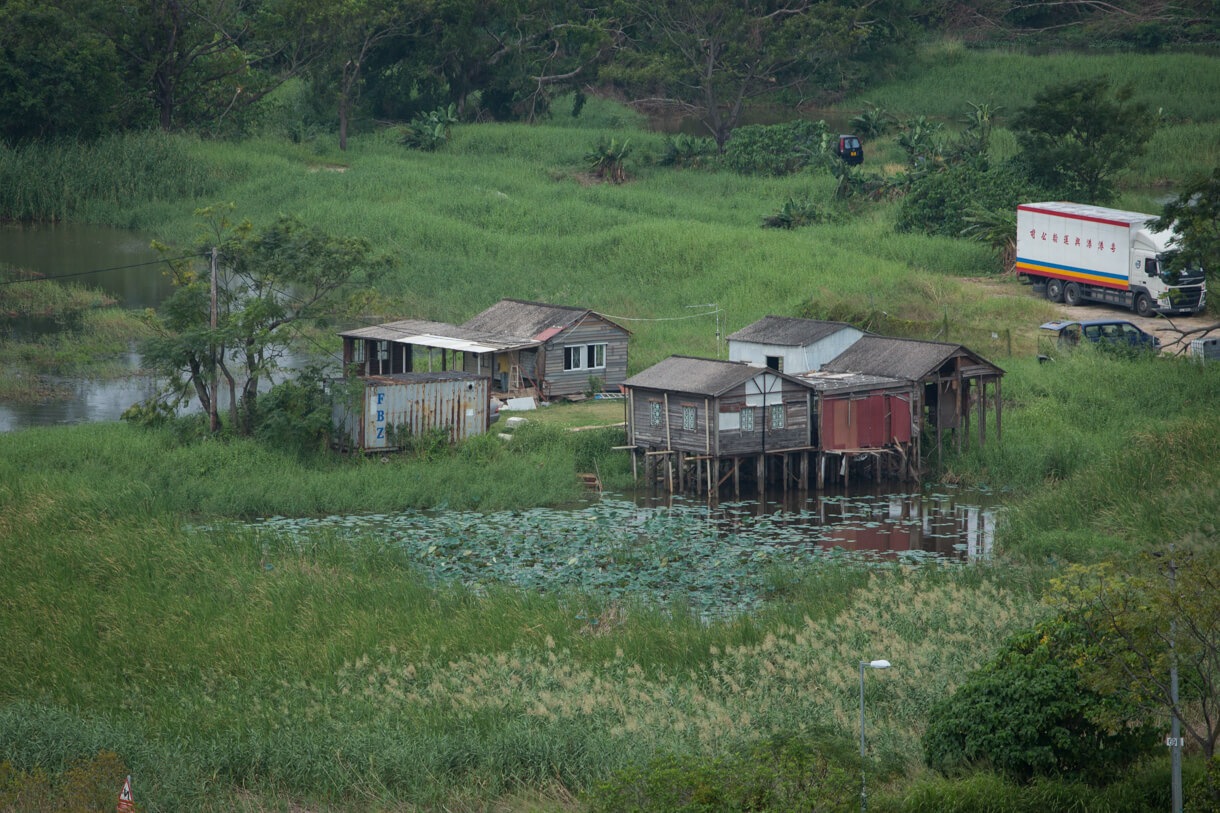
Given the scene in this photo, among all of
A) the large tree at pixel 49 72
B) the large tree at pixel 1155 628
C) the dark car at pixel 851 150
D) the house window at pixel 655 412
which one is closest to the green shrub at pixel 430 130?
the large tree at pixel 49 72

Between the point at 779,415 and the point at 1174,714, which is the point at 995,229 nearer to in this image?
the point at 779,415

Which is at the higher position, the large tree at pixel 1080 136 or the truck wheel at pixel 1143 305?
the large tree at pixel 1080 136

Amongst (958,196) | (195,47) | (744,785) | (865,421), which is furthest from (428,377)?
(195,47)

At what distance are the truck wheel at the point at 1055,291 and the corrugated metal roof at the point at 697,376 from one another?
765 inches

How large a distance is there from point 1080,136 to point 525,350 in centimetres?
3017

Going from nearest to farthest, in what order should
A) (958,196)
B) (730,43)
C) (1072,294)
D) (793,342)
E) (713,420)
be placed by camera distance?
(713,420), (793,342), (1072,294), (958,196), (730,43)

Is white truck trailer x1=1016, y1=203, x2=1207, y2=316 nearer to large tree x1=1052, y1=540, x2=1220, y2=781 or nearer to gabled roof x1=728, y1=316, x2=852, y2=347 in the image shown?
gabled roof x1=728, y1=316, x2=852, y2=347

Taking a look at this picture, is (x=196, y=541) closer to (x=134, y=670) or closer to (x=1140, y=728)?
(x=134, y=670)

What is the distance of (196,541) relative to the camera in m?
27.8

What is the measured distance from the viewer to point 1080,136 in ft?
199

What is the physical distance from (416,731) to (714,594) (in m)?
9.54

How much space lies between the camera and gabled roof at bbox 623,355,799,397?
117 ft

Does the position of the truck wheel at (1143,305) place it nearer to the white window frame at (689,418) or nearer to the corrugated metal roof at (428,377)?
the white window frame at (689,418)

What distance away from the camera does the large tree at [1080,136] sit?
5862 cm
